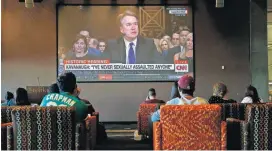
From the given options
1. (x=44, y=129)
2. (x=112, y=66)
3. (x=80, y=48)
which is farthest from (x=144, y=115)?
(x=80, y=48)

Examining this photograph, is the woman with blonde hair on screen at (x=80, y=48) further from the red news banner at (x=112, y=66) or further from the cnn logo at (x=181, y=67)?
the cnn logo at (x=181, y=67)

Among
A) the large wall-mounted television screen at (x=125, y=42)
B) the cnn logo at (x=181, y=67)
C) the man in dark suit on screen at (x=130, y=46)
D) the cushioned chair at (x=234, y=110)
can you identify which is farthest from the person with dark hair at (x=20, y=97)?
the cnn logo at (x=181, y=67)

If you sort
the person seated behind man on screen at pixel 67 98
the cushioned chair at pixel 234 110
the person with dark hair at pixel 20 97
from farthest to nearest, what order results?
1. the person with dark hair at pixel 20 97
2. the cushioned chair at pixel 234 110
3. the person seated behind man on screen at pixel 67 98

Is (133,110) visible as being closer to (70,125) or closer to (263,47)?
(263,47)

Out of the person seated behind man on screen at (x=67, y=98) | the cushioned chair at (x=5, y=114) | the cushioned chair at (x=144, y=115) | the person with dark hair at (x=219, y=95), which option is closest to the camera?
the person seated behind man on screen at (x=67, y=98)

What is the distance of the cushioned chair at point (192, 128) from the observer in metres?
3.66

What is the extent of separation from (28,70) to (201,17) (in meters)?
4.52

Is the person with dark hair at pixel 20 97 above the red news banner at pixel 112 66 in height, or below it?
below

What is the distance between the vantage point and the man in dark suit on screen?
9.98 metres

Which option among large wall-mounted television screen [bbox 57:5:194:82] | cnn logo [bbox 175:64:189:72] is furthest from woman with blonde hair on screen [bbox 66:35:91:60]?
cnn logo [bbox 175:64:189:72]

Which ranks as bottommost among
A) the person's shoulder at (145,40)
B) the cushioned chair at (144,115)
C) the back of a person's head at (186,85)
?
the cushioned chair at (144,115)

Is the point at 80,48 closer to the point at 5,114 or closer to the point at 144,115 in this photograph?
the point at 144,115

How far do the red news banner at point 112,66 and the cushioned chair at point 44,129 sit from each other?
6.33m

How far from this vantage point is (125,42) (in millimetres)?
9984
